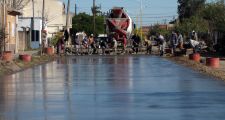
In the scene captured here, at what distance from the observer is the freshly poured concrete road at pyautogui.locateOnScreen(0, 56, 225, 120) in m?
13.3

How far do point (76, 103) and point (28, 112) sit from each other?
6.12 feet

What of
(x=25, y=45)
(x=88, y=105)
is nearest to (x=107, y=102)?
(x=88, y=105)

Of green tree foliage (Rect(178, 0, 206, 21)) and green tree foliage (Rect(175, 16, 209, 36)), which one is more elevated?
green tree foliage (Rect(178, 0, 206, 21))

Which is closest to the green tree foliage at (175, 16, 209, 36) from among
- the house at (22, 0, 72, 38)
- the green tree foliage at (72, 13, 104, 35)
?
the house at (22, 0, 72, 38)

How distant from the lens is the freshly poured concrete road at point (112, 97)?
43.6ft

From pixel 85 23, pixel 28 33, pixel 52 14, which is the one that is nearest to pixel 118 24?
pixel 28 33

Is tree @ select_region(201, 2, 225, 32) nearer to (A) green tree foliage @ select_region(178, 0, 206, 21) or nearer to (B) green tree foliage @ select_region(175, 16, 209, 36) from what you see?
(B) green tree foliage @ select_region(175, 16, 209, 36)

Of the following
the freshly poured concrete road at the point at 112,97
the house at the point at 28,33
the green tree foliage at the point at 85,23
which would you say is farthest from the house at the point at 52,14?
the freshly poured concrete road at the point at 112,97

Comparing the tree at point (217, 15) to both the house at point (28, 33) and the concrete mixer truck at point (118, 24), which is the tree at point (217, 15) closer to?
the concrete mixer truck at point (118, 24)

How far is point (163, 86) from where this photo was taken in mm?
20203

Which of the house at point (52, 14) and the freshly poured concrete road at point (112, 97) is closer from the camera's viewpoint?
the freshly poured concrete road at point (112, 97)

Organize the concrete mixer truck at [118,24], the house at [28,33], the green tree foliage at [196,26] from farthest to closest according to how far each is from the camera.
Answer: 1. the green tree foliage at [196,26]
2. the house at [28,33]
3. the concrete mixer truck at [118,24]

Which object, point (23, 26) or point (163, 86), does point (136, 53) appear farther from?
point (163, 86)

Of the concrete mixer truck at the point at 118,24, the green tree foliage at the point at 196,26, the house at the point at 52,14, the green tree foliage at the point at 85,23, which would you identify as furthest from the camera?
the green tree foliage at the point at 85,23
